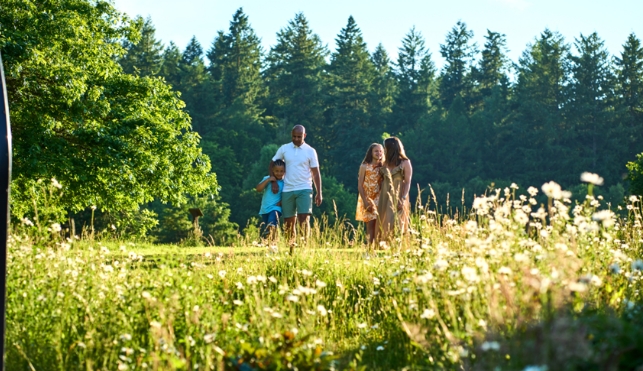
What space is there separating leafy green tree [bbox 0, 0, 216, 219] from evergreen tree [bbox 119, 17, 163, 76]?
38.4 meters

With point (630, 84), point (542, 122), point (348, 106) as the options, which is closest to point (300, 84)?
point (348, 106)

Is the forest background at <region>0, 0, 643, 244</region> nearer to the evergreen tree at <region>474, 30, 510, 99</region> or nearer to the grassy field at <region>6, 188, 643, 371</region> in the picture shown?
the evergreen tree at <region>474, 30, 510, 99</region>

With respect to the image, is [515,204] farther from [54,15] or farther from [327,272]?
[54,15]

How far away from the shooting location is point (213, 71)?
67750 millimetres

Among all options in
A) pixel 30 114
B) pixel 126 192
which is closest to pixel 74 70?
pixel 30 114

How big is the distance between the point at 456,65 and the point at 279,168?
5860cm

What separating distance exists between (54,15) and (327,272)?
51.3 feet

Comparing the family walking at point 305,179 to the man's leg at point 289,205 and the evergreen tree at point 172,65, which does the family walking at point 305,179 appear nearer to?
the man's leg at point 289,205

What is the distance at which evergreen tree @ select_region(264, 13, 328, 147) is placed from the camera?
211 feet

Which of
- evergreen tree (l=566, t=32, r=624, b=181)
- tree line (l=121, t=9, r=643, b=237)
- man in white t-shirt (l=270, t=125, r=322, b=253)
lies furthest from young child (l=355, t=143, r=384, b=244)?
evergreen tree (l=566, t=32, r=624, b=181)

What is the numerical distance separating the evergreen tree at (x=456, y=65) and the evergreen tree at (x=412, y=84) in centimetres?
119

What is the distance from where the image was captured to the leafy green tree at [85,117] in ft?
60.1

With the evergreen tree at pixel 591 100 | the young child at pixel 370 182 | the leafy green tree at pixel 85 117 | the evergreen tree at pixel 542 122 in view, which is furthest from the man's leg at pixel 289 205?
the evergreen tree at pixel 591 100

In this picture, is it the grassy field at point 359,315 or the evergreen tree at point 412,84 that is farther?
the evergreen tree at point 412,84
